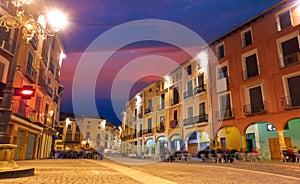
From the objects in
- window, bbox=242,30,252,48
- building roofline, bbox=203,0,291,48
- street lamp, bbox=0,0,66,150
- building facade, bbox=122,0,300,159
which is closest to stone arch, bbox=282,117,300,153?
building facade, bbox=122,0,300,159

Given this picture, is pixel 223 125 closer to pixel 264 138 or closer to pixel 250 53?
→ pixel 264 138

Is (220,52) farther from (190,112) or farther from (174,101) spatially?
(174,101)

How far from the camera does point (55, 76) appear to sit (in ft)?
89.2

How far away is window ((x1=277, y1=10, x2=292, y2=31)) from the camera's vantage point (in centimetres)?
1595

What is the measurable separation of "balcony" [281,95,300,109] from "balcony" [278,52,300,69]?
2325 millimetres

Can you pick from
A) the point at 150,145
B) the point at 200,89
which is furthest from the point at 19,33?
the point at 150,145

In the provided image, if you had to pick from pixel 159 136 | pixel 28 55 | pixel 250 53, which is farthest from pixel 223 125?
pixel 28 55

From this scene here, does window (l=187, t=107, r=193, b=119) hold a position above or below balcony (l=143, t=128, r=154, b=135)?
above

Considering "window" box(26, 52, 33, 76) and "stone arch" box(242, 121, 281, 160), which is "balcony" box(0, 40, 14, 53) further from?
"stone arch" box(242, 121, 281, 160)

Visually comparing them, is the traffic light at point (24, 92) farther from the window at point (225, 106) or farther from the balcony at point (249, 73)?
the balcony at point (249, 73)

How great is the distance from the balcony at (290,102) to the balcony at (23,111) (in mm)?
18259

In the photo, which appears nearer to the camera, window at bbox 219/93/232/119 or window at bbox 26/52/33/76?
window at bbox 26/52/33/76

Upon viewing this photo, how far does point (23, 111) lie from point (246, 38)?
19.3m

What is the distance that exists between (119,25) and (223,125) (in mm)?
14992
